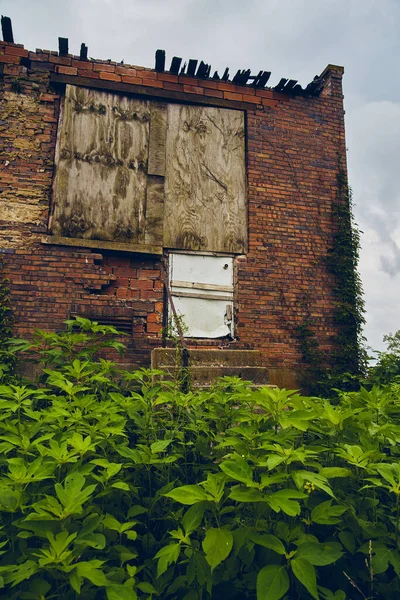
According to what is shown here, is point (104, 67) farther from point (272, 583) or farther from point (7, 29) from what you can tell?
point (272, 583)

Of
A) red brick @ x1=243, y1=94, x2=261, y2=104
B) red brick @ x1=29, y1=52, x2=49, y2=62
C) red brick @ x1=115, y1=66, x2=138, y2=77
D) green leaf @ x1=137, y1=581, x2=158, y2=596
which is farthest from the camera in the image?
red brick @ x1=243, y1=94, x2=261, y2=104

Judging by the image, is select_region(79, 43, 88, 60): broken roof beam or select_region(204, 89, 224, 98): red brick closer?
select_region(79, 43, 88, 60): broken roof beam

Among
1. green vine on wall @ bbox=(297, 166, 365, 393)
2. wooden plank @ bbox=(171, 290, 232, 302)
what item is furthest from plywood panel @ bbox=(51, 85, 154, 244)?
green vine on wall @ bbox=(297, 166, 365, 393)

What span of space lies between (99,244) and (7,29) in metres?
3.73

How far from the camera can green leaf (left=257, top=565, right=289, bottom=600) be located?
1436 mm

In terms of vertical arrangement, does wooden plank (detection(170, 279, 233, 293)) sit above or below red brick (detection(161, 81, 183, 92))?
below

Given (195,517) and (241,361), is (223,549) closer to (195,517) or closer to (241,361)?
(195,517)

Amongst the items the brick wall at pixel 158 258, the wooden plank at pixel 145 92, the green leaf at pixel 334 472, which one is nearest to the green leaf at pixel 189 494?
the green leaf at pixel 334 472

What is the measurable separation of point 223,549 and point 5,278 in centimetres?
602

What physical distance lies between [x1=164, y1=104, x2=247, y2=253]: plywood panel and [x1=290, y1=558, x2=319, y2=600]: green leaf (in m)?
6.07

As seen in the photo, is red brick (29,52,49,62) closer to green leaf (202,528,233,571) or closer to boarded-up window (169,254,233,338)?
boarded-up window (169,254,233,338)

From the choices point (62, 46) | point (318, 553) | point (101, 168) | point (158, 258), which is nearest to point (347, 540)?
point (318, 553)

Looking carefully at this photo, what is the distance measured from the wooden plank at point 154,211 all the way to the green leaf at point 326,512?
Result: 581 cm

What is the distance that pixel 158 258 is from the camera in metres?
7.24
